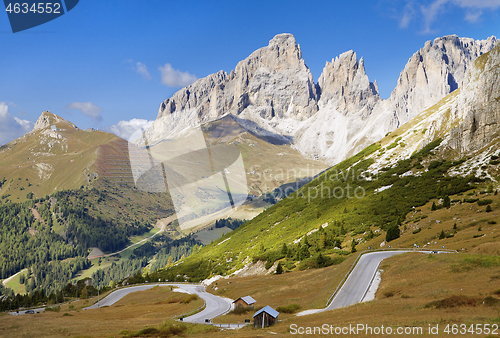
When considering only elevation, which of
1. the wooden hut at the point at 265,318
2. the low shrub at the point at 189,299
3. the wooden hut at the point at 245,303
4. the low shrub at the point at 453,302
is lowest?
the low shrub at the point at 189,299

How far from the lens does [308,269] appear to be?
5206 cm

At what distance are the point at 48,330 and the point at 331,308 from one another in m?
28.7

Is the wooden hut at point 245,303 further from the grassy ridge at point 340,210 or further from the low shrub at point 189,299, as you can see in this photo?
the grassy ridge at point 340,210

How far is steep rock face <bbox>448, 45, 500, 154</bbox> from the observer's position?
63.1 meters

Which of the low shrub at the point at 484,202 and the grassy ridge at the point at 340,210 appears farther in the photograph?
the grassy ridge at the point at 340,210

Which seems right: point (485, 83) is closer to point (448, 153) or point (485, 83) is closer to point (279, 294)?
point (448, 153)

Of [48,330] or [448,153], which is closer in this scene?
[48,330]

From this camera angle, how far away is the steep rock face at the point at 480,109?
6309 centimetres

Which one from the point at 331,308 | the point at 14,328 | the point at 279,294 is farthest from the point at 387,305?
the point at 14,328

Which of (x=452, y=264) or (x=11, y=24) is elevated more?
(x=11, y=24)

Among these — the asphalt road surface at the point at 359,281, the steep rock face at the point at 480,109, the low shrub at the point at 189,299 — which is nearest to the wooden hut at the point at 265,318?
the asphalt road surface at the point at 359,281

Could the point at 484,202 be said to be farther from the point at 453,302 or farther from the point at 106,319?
the point at 106,319

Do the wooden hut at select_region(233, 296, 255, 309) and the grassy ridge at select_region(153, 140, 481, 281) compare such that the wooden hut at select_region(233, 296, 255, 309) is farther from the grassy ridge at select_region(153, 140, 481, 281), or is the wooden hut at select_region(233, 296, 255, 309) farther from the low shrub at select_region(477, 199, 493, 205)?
the low shrub at select_region(477, 199, 493, 205)

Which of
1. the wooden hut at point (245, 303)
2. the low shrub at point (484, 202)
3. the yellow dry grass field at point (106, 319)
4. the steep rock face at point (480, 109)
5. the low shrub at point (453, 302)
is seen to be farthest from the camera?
the steep rock face at point (480, 109)
